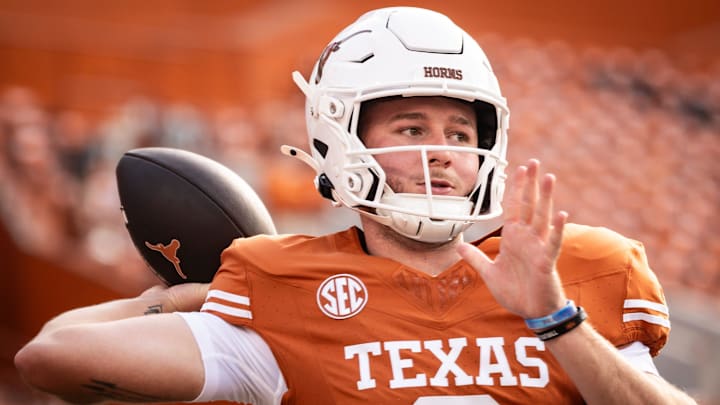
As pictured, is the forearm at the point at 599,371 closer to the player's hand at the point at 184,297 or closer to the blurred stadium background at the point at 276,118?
the player's hand at the point at 184,297

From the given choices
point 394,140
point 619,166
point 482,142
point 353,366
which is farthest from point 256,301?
point 619,166

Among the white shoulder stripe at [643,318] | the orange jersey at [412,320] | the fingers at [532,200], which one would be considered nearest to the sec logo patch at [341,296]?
the orange jersey at [412,320]

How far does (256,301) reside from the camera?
182 centimetres

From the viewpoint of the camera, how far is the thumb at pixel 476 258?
1.62 metres

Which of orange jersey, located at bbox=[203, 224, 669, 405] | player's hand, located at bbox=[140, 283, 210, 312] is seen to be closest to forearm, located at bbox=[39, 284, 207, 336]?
player's hand, located at bbox=[140, 283, 210, 312]

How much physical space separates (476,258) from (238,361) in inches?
18.7

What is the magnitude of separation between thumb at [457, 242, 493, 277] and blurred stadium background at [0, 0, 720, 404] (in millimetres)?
3279

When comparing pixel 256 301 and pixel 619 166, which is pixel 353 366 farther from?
pixel 619 166

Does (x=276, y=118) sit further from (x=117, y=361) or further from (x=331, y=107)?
(x=117, y=361)

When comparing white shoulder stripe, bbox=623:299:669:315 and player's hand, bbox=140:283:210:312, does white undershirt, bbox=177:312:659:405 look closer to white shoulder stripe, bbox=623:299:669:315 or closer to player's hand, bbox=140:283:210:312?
white shoulder stripe, bbox=623:299:669:315

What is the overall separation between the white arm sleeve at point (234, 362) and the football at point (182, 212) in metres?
0.26

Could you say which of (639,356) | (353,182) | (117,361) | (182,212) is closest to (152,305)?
(182,212)

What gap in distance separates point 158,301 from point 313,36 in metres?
8.17

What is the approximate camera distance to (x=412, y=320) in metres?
1.77
